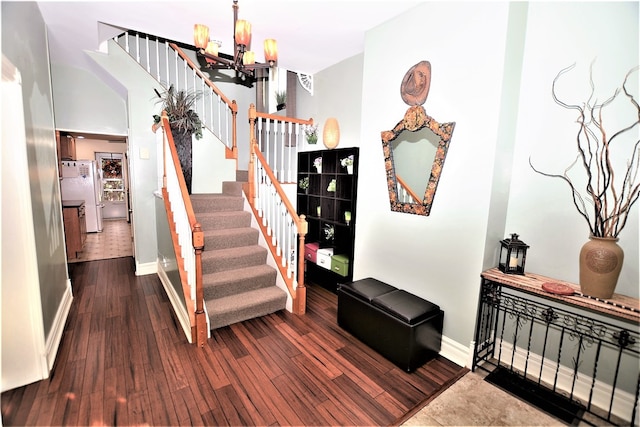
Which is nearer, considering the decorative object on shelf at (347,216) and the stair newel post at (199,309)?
the stair newel post at (199,309)

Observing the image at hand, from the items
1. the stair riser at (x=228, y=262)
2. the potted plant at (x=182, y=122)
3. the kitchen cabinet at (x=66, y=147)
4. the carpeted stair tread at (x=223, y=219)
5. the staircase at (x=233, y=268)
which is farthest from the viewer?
the kitchen cabinet at (x=66, y=147)

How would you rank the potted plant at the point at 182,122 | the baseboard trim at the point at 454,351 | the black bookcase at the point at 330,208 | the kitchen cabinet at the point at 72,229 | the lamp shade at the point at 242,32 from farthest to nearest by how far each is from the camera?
the kitchen cabinet at the point at 72,229
the potted plant at the point at 182,122
the black bookcase at the point at 330,208
the baseboard trim at the point at 454,351
the lamp shade at the point at 242,32

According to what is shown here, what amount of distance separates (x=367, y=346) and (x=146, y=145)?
399 cm

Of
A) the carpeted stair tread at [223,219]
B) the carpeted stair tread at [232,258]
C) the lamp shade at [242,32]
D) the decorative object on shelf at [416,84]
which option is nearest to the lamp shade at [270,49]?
the lamp shade at [242,32]

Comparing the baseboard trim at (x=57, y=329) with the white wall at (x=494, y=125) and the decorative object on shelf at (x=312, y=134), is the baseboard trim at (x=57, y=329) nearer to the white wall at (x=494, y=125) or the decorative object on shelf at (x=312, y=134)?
the white wall at (x=494, y=125)

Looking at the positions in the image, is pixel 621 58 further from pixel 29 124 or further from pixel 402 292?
pixel 29 124

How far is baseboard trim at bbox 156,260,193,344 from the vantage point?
109 inches

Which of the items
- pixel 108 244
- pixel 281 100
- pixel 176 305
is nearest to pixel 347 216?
pixel 176 305

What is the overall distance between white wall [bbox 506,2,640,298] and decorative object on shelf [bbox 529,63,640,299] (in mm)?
35

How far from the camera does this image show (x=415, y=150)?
2.84 metres

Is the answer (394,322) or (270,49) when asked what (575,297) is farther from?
(270,49)

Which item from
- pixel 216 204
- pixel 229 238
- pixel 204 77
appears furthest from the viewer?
pixel 204 77

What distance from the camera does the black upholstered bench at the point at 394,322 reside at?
236cm

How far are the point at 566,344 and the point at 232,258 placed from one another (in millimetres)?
3136
